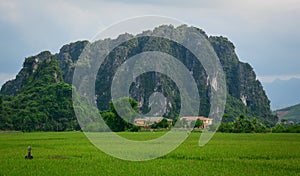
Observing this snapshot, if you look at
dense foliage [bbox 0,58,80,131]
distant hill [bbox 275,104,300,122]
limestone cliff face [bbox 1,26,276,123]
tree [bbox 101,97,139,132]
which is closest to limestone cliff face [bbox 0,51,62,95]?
dense foliage [bbox 0,58,80,131]

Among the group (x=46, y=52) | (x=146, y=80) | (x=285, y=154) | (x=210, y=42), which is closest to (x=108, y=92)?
(x=146, y=80)

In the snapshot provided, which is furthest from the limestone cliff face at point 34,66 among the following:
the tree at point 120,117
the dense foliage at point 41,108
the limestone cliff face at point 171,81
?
the tree at point 120,117

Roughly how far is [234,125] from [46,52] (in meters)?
40.6

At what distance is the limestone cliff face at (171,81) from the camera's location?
78.6 meters

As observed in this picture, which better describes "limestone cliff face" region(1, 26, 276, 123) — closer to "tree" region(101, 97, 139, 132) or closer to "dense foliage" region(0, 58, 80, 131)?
"dense foliage" region(0, 58, 80, 131)

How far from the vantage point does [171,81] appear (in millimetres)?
81500

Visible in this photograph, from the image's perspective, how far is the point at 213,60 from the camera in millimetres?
84688

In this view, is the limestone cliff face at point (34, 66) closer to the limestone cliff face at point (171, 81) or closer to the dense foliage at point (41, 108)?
the dense foliage at point (41, 108)

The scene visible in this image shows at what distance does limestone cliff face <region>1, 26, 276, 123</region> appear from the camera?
258 feet

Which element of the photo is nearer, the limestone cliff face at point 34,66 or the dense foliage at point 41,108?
the dense foliage at point 41,108

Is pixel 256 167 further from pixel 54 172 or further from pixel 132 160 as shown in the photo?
pixel 54 172

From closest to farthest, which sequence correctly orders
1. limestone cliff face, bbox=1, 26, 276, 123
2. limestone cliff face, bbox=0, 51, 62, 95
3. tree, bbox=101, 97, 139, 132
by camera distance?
tree, bbox=101, 97, 139, 132 → limestone cliff face, bbox=0, 51, 62, 95 → limestone cliff face, bbox=1, 26, 276, 123

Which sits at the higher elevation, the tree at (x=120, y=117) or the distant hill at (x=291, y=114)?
the distant hill at (x=291, y=114)

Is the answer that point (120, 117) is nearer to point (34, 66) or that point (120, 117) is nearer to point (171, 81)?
point (34, 66)
